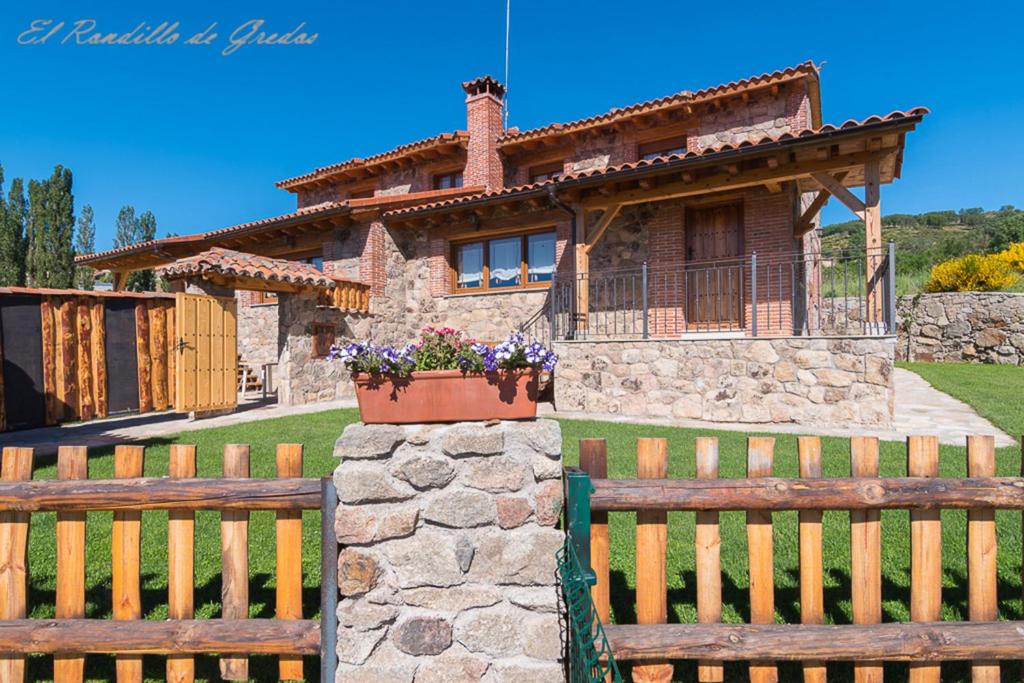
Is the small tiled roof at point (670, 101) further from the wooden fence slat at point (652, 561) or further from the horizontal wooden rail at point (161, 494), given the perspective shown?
the horizontal wooden rail at point (161, 494)

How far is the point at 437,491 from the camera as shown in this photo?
1945mm

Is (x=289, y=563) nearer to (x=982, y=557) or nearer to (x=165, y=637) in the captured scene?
(x=165, y=637)

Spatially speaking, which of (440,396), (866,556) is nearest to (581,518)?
(440,396)

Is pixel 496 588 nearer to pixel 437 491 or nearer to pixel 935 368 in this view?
pixel 437 491

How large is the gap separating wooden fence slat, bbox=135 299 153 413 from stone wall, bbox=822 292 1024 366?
1353 centimetres

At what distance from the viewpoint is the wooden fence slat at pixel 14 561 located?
2.06 metres

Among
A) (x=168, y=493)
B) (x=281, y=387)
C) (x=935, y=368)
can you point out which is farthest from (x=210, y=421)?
(x=935, y=368)

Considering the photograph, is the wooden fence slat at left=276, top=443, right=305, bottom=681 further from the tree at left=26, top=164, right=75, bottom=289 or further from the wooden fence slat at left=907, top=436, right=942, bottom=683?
the tree at left=26, top=164, right=75, bottom=289

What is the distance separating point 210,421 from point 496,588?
812 cm

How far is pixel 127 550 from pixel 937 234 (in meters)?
46.4

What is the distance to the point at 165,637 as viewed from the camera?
6.43 feet

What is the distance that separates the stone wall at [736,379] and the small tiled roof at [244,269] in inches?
196

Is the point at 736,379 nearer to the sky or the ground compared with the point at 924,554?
nearer to the sky

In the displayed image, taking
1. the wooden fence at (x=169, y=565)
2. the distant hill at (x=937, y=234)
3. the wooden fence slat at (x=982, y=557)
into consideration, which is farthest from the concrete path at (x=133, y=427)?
the distant hill at (x=937, y=234)
